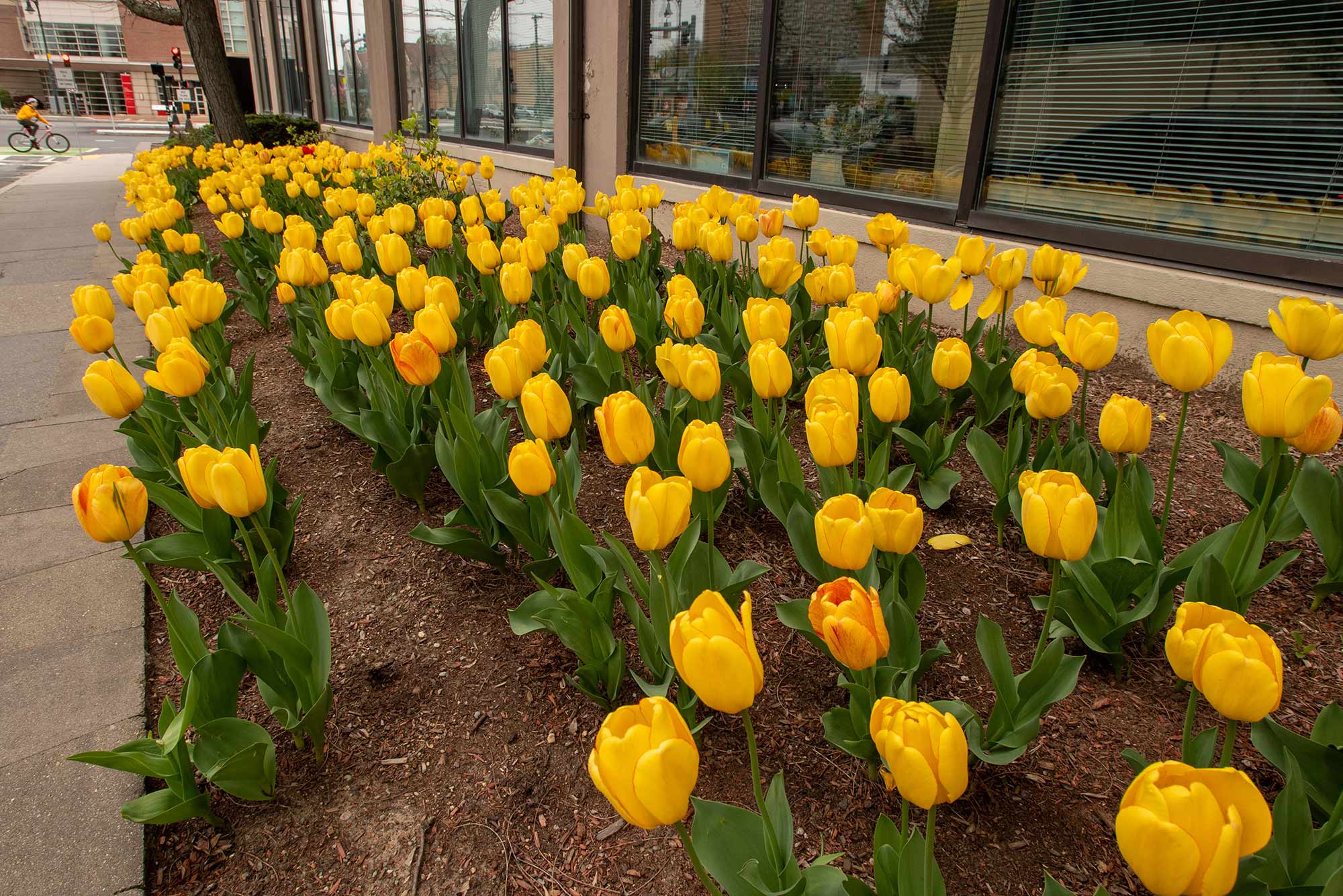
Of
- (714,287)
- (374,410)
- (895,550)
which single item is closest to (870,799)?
(895,550)

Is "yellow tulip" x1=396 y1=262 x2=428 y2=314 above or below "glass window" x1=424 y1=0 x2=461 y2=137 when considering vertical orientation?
below

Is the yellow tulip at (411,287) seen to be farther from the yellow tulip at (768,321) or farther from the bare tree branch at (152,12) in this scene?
the bare tree branch at (152,12)

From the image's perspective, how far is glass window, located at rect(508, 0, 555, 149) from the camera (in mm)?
8789

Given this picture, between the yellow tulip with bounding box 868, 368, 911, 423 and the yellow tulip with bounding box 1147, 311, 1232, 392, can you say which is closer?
the yellow tulip with bounding box 1147, 311, 1232, 392

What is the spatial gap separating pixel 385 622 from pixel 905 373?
1865 millimetres

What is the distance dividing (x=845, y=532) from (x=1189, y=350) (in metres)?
0.87

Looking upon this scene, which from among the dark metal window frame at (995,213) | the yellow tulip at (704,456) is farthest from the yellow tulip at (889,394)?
the dark metal window frame at (995,213)

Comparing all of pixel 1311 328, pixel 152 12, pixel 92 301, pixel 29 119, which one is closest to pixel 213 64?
pixel 152 12

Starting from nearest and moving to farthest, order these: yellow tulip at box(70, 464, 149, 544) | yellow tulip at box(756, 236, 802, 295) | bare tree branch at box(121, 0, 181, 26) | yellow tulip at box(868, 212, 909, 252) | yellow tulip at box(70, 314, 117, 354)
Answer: yellow tulip at box(70, 464, 149, 544) → yellow tulip at box(70, 314, 117, 354) → yellow tulip at box(756, 236, 802, 295) → yellow tulip at box(868, 212, 909, 252) → bare tree branch at box(121, 0, 181, 26)

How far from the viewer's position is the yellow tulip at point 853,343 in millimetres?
2002

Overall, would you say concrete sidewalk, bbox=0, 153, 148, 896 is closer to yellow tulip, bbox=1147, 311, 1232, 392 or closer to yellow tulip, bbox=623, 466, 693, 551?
yellow tulip, bbox=623, 466, 693, 551

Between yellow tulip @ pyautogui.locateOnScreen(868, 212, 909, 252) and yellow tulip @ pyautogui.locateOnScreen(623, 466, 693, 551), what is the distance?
2.27 meters

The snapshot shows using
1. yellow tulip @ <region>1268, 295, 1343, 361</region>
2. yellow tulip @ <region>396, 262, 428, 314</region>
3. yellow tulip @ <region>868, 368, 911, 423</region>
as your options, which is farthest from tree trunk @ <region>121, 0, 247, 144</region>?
yellow tulip @ <region>1268, 295, 1343, 361</region>

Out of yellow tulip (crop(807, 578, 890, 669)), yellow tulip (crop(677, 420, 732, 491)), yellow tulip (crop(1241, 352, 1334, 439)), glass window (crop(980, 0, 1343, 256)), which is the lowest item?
yellow tulip (crop(807, 578, 890, 669))
